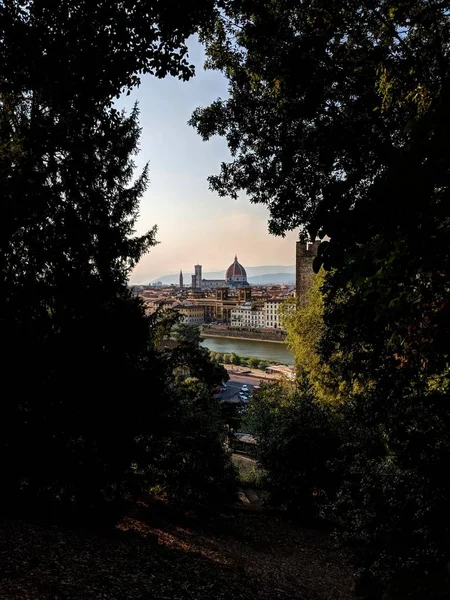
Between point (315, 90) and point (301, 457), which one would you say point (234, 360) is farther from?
point (315, 90)

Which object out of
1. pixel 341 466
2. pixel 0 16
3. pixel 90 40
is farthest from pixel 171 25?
pixel 341 466

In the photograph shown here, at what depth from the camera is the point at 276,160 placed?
17.2 ft

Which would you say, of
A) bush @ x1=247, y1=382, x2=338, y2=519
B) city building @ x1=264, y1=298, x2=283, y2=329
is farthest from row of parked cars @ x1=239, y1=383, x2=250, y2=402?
city building @ x1=264, y1=298, x2=283, y2=329

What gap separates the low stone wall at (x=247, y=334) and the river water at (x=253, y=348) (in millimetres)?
584

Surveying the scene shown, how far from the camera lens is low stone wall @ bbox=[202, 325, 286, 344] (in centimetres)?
5422

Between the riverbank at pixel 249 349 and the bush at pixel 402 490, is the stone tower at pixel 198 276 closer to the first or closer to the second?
the riverbank at pixel 249 349

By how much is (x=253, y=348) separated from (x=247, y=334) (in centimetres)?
577

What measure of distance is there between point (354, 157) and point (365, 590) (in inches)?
173

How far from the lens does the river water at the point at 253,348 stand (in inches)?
1799

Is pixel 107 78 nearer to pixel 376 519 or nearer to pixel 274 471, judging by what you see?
pixel 376 519

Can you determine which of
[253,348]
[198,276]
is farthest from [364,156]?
[198,276]

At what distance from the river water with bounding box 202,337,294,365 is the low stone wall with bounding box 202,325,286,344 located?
0.58 metres

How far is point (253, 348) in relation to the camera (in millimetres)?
53281

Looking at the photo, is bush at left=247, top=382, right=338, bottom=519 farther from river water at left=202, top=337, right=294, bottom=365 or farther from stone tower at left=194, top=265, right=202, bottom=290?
stone tower at left=194, top=265, right=202, bottom=290
